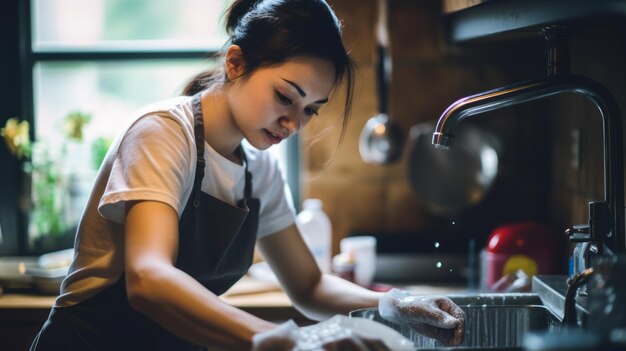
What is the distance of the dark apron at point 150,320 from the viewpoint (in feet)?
4.28

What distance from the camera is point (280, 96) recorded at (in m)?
1.26

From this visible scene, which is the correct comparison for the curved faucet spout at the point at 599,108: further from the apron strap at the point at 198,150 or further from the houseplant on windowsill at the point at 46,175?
the houseplant on windowsill at the point at 46,175

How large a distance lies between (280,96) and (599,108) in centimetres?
53

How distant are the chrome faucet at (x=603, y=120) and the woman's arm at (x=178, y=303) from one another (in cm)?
42

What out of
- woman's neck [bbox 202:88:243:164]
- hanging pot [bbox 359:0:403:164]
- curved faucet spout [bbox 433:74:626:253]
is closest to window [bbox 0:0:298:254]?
hanging pot [bbox 359:0:403:164]

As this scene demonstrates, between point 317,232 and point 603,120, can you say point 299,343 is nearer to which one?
point 603,120

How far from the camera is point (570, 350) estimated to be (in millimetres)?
657

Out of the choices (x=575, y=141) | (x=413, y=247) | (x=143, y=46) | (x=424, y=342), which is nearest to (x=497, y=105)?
(x=424, y=342)

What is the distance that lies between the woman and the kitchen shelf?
10.6 inches

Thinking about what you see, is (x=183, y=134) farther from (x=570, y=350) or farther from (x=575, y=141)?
(x=575, y=141)

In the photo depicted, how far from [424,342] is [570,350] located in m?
0.61

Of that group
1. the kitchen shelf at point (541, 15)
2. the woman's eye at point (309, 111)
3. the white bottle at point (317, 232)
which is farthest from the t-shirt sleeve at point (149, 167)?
the white bottle at point (317, 232)

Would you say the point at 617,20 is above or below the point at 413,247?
above

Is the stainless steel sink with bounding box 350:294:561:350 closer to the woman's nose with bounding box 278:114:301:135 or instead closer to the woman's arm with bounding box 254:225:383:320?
the woman's arm with bounding box 254:225:383:320
